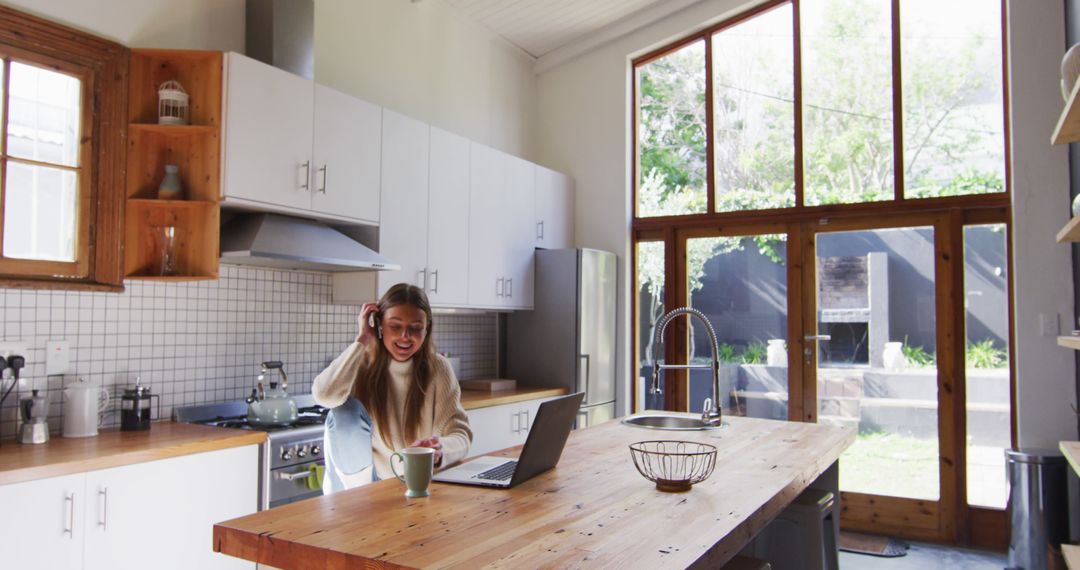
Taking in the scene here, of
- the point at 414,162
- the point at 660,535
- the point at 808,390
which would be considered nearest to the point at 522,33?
the point at 414,162

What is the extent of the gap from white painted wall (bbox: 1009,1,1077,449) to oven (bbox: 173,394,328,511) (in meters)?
3.63

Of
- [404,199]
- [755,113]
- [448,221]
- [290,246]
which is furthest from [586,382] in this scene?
[290,246]

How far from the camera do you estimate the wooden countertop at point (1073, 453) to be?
2.60m

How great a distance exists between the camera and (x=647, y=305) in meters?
5.36

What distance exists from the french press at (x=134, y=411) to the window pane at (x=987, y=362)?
13.9ft

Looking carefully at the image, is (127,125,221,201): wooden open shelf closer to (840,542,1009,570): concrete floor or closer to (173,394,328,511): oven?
(173,394,328,511): oven

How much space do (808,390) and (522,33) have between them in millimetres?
3079

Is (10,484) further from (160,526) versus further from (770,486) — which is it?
(770,486)

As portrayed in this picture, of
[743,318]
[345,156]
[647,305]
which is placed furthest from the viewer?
[647,305]

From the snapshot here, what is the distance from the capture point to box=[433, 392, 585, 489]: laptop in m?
1.86

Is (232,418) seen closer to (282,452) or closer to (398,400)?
(282,452)

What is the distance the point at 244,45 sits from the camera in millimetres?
3504

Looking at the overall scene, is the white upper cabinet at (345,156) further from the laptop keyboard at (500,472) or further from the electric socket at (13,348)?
the laptop keyboard at (500,472)

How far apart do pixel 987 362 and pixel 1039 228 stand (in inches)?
31.2
